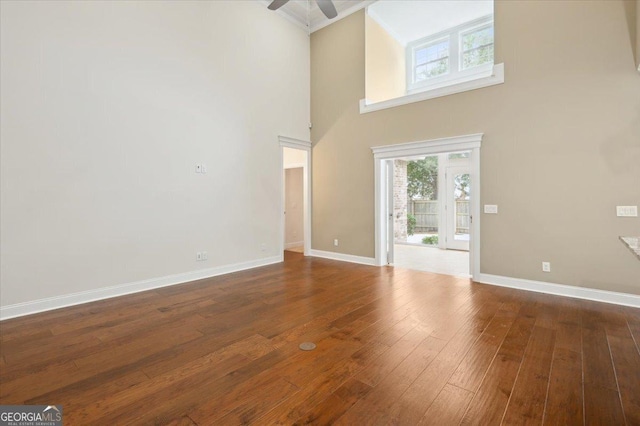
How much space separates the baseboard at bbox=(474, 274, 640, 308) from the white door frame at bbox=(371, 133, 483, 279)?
0.27m

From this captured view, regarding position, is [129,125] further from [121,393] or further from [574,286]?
[574,286]

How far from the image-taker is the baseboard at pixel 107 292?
3.34 meters

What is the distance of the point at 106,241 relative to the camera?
3.93 metres

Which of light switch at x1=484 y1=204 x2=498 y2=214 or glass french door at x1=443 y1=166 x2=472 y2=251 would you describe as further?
glass french door at x1=443 y1=166 x2=472 y2=251

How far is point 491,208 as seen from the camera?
15.0 ft

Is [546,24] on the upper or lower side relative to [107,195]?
upper

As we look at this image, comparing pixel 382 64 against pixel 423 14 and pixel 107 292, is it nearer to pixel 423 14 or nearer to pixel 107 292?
pixel 423 14

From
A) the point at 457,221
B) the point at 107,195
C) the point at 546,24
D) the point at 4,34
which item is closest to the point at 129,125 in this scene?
the point at 107,195

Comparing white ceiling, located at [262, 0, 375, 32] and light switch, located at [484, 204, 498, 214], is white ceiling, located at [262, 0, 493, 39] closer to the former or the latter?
white ceiling, located at [262, 0, 375, 32]

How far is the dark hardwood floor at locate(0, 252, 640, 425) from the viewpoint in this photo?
1.80 metres

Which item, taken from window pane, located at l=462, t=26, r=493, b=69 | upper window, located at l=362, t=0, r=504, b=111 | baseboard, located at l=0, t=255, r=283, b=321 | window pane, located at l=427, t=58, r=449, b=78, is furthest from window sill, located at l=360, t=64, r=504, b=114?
baseboard, located at l=0, t=255, r=283, b=321

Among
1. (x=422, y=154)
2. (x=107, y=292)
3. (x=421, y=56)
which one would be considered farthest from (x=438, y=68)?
(x=107, y=292)

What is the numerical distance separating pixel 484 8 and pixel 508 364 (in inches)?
282

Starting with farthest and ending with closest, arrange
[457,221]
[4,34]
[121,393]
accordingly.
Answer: [457,221]
[4,34]
[121,393]
